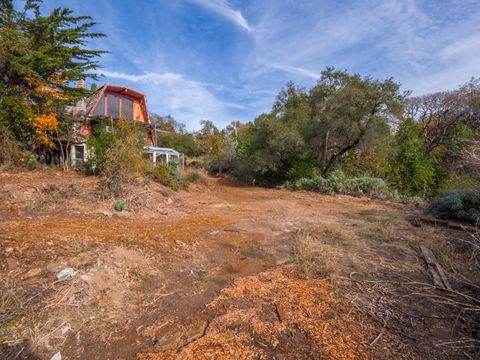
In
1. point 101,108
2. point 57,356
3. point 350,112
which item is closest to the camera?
point 57,356

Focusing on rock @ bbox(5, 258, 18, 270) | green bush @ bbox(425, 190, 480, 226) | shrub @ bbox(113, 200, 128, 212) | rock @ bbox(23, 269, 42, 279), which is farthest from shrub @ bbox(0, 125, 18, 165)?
green bush @ bbox(425, 190, 480, 226)

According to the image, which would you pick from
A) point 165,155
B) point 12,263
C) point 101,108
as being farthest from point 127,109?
point 12,263

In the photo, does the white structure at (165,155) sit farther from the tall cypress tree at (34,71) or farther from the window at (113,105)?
the tall cypress tree at (34,71)

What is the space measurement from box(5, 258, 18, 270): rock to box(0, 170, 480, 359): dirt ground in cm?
2

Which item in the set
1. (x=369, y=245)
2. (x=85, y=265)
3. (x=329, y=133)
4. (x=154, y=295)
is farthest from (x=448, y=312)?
(x=329, y=133)

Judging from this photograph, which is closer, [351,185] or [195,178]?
[351,185]

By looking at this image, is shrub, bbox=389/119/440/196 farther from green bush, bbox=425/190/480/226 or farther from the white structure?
the white structure

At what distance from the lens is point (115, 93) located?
14938 millimetres

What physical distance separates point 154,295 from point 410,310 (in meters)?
2.71

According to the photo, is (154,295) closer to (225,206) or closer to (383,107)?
(225,206)

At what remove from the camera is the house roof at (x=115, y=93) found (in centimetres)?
1375

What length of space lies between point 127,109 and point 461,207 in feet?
55.4

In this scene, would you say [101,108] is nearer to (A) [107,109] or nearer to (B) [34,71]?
(A) [107,109]

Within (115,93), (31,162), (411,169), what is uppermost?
(115,93)
